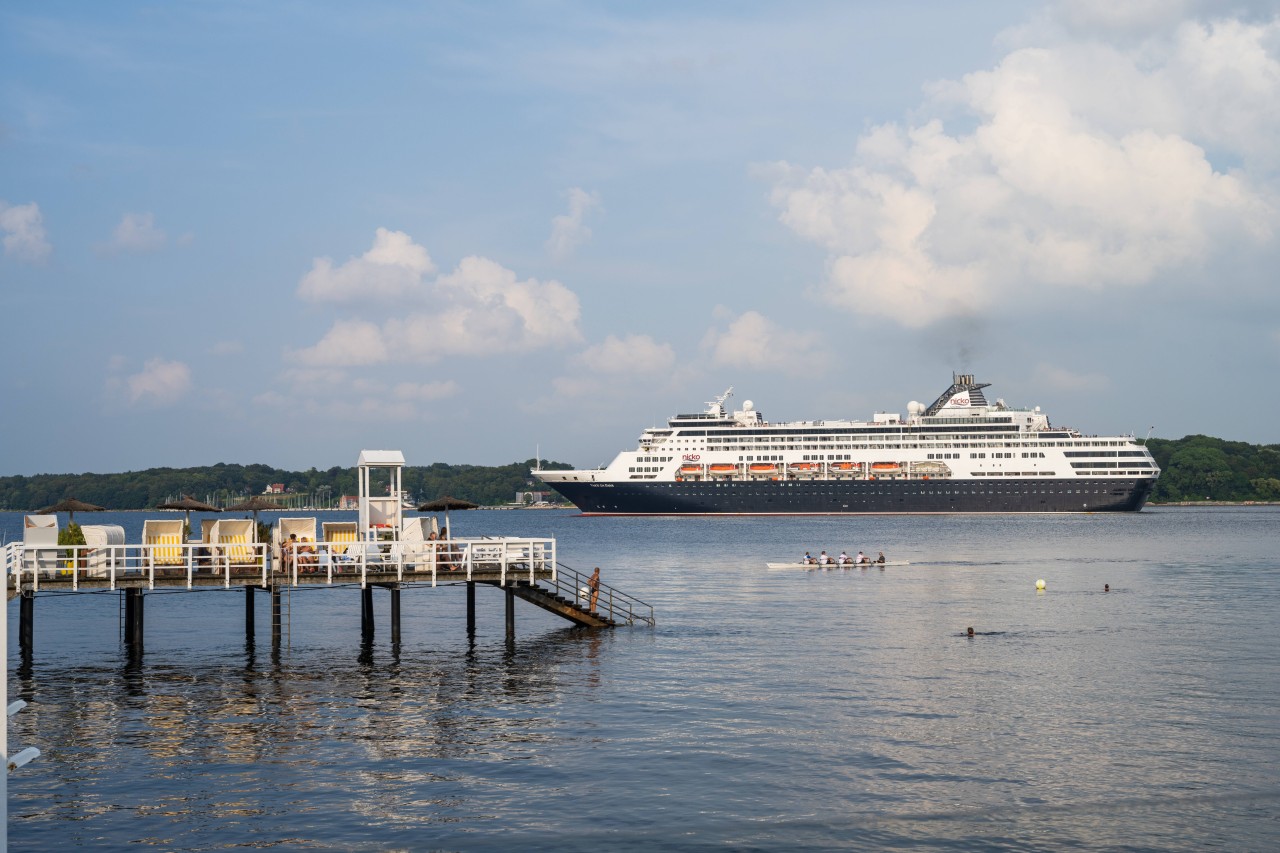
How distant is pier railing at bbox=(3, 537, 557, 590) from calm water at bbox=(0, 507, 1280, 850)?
2275 mm

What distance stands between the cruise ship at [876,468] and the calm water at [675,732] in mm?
98690

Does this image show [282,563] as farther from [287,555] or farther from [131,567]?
[131,567]

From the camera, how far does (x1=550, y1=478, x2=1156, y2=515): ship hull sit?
141250mm

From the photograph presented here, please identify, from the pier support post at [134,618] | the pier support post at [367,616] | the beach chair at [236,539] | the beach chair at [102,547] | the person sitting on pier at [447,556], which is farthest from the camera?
the pier support post at [367,616]

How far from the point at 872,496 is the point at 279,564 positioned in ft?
386

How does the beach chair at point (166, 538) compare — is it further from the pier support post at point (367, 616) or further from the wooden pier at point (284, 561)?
the pier support post at point (367, 616)

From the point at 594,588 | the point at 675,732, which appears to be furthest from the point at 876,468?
the point at 675,732

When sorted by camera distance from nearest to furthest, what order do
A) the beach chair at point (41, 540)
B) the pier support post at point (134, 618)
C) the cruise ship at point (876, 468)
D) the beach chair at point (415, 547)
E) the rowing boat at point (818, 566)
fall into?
the beach chair at point (41, 540)
the beach chair at point (415, 547)
the pier support post at point (134, 618)
the rowing boat at point (818, 566)
the cruise ship at point (876, 468)

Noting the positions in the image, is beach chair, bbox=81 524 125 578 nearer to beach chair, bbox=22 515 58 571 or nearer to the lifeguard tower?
beach chair, bbox=22 515 58 571

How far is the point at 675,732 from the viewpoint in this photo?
22.5 meters

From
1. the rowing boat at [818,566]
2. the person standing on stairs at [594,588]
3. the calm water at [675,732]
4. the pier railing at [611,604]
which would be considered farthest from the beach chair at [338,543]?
the rowing boat at [818,566]

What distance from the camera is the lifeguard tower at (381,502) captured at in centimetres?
3359

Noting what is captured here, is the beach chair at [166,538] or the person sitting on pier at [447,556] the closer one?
the beach chair at [166,538]

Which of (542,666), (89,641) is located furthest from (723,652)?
(89,641)
